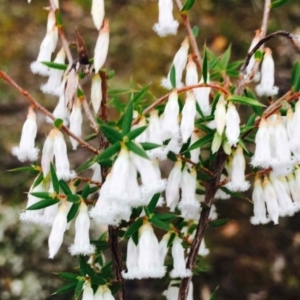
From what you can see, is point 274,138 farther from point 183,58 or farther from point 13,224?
point 13,224

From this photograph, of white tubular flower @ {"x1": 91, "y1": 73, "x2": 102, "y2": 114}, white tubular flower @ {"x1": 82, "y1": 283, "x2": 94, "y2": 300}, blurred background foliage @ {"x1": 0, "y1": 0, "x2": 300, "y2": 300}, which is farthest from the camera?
blurred background foliage @ {"x1": 0, "y1": 0, "x2": 300, "y2": 300}

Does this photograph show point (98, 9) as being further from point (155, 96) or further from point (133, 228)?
point (155, 96)

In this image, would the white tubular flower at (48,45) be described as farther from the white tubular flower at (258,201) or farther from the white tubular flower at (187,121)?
the white tubular flower at (258,201)

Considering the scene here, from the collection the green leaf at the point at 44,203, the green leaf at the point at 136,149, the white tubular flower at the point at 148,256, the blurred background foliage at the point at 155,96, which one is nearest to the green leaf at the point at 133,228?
the white tubular flower at the point at 148,256

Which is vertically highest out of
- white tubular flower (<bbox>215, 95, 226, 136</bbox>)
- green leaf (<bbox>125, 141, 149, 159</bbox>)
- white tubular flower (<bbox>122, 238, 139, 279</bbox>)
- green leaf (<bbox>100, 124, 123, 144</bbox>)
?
white tubular flower (<bbox>215, 95, 226, 136</bbox>)

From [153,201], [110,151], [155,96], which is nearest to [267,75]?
[153,201]

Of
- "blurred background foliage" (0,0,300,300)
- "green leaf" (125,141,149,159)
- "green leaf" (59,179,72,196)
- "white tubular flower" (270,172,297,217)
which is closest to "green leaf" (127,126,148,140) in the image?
"green leaf" (125,141,149,159)

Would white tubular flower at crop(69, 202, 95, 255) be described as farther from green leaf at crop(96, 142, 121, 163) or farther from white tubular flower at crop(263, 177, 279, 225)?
white tubular flower at crop(263, 177, 279, 225)
